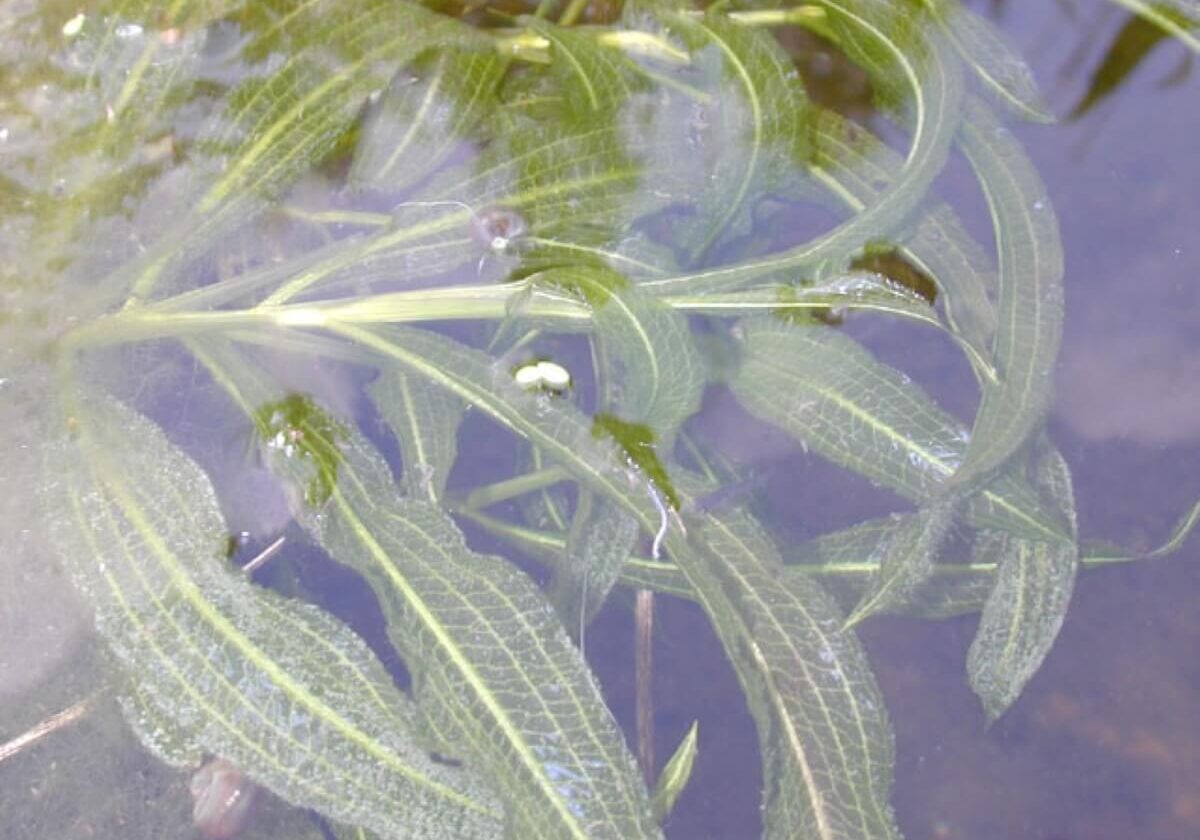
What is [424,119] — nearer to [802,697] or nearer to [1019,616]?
[802,697]

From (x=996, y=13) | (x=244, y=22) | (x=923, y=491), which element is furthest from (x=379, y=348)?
(x=996, y=13)

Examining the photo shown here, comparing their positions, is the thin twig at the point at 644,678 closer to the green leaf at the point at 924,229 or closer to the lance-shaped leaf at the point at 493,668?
the lance-shaped leaf at the point at 493,668

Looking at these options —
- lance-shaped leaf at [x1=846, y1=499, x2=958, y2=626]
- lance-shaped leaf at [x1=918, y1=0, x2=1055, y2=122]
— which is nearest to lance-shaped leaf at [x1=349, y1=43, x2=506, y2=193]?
lance-shaped leaf at [x1=918, y1=0, x2=1055, y2=122]

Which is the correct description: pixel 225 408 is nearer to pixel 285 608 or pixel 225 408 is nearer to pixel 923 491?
pixel 285 608

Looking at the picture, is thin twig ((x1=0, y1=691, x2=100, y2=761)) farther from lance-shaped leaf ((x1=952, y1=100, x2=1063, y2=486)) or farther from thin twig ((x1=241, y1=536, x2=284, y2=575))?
lance-shaped leaf ((x1=952, y1=100, x2=1063, y2=486))

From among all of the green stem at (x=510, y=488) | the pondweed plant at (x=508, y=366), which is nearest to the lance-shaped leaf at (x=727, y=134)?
the pondweed plant at (x=508, y=366)

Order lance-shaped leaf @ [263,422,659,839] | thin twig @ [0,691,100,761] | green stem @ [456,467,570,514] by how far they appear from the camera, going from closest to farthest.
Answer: lance-shaped leaf @ [263,422,659,839] < thin twig @ [0,691,100,761] < green stem @ [456,467,570,514]
